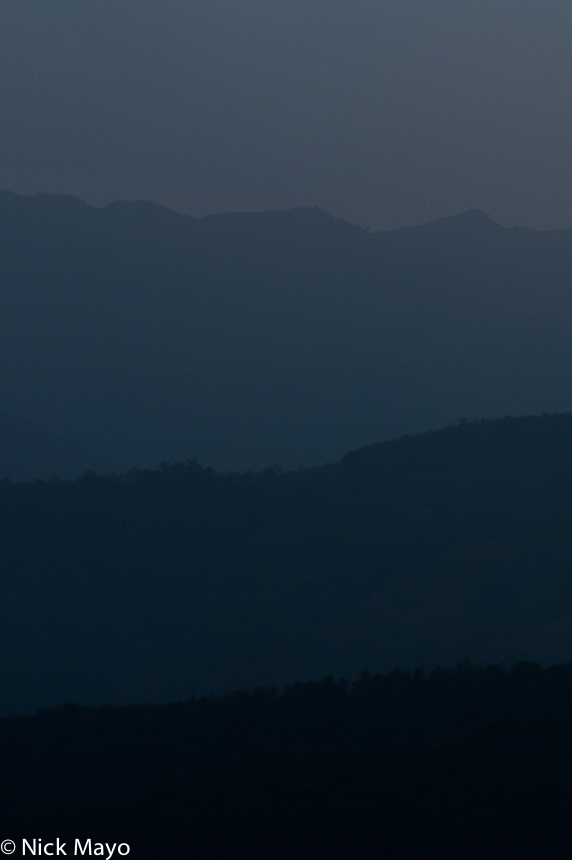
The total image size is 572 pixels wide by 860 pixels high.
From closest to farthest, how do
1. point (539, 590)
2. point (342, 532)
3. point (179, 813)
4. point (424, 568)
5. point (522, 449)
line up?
point (179, 813) < point (539, 590) < point (424, 568) < point (342, 532) < point (522, 449)

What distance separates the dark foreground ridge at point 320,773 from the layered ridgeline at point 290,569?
740 inches

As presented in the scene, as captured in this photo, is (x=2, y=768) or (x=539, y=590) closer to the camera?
(x=2, y=768)

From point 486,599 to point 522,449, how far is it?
2076 centimetres

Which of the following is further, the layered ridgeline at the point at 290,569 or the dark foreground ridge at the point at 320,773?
the layered ridgeline at the point at 290,569

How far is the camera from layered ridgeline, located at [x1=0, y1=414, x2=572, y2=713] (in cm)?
4812

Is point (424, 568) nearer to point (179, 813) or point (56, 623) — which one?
point (56, 623)

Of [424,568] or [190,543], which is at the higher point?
[190,543]

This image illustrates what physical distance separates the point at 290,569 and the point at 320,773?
41609 mm

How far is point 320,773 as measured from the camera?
17.2 meters

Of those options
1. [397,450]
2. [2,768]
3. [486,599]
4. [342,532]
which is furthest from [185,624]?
[2,768]

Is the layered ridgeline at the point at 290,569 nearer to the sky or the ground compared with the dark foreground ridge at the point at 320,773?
nearer to the sky

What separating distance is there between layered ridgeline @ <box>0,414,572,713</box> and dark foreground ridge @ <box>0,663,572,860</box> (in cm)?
1880

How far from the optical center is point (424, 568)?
179ft

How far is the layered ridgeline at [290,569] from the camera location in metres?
48.1
